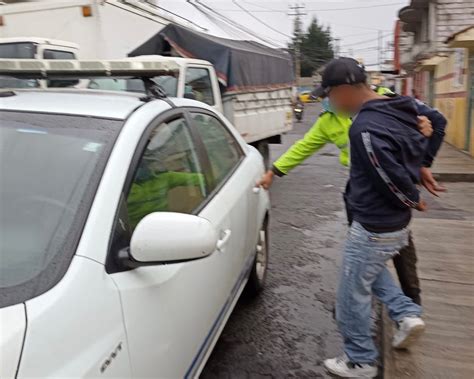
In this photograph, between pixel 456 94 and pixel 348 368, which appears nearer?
pixel 348 368

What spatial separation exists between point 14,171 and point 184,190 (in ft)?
2.82

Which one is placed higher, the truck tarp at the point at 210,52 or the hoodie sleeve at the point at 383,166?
the truck tarp at the point at 210,52

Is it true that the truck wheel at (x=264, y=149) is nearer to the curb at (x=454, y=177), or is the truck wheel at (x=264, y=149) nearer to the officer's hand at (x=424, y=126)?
the curb at (x=454, y=177)

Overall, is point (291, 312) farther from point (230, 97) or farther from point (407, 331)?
point (230, 97)

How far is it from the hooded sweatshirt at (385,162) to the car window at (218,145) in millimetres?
875

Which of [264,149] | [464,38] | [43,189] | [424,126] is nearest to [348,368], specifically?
[424,126]

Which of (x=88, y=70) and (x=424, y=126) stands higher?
(x=88, y=70)

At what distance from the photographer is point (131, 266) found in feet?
6.09

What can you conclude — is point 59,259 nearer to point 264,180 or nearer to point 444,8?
point 264,180

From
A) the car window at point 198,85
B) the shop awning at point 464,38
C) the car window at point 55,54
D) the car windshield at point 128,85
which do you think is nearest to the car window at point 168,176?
the car windshield at point 128,85

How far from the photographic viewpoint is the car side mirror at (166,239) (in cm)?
180

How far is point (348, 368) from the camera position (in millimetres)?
3055

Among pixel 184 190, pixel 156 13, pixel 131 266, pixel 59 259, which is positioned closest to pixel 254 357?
pixel 184 190

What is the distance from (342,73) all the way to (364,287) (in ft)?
3.88
